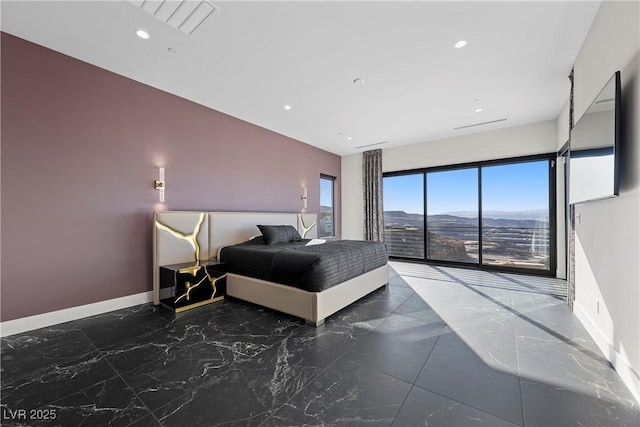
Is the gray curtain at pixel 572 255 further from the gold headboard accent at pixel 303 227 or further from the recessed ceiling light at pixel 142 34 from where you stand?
the recessed ceiling light at pixel 142 34

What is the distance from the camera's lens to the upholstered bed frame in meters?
2.67

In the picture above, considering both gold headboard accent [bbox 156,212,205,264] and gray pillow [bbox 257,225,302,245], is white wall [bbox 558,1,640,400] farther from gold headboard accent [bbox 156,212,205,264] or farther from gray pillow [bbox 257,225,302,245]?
gold headboard accent [bbox 156,212,205,264]

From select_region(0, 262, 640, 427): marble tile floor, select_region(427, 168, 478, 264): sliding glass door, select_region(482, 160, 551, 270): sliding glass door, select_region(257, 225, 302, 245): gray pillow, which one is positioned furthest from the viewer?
select_region(427, 168, 478, 264): sliding glass door

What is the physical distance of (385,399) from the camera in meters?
1.54

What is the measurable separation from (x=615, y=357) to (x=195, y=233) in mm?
4283

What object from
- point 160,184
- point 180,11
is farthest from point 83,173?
point 180,11

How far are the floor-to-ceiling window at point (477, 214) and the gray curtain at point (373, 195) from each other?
33 cm

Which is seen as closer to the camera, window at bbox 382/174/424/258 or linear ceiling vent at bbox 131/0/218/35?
linear ceiling vent at bbox 131/0/218/35

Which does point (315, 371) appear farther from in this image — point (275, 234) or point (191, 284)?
point (275, 234)

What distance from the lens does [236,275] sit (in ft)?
11.0

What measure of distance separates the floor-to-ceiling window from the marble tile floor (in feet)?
8.02

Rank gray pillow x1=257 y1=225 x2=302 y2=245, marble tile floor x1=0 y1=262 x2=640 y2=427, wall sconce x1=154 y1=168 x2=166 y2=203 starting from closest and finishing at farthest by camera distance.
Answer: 1. marble tile floor x1=0 y1=262 x2=640 y2=427
2. wall sconce x1=154 y1=168 x2=166 y2=203
3. gray pillow x1=257 y1=225 x2=302 y2=245

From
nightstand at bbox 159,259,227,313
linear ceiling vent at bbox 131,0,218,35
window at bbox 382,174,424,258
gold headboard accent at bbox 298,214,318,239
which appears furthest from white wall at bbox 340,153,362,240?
linear ceiling vent at bbox 131,0,218,35

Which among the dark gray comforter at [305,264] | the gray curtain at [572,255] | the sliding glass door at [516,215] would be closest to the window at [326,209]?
the dark gray comforter at [305,264]
